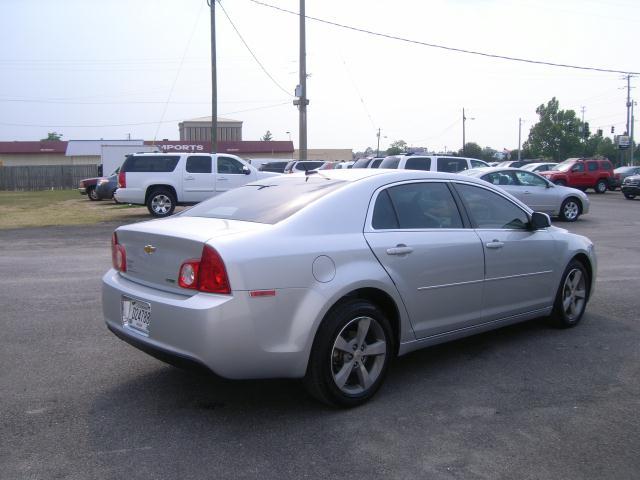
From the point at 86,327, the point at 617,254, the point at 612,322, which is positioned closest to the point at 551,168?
the point at 617,254

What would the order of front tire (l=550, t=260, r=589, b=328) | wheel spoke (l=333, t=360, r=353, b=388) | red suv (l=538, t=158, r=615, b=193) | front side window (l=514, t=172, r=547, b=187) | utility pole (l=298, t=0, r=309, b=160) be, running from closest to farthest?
wheel spoke (l=333, t=360, r=353, b=388) < front tire (l=550, t=260, r=589, b=328) < front side window (l=514, t=172, r=547, b=187) < utility pole (l=298, t=0, r=309, b=160) < red suv (l=538, t=158, r=615, b=193)

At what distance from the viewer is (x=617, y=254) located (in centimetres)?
1144

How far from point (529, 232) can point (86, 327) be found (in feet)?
13.8

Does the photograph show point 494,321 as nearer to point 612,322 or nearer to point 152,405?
point 612,322

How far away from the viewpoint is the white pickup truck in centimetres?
1862

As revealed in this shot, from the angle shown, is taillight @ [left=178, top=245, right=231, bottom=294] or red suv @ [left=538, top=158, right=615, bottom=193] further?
red suv @ [left=538, top=158, right=615, bottom=193]

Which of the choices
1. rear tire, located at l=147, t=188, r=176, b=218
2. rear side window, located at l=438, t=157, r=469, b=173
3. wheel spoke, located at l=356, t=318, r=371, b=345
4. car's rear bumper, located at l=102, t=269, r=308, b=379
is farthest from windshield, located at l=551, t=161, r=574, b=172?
car's rear bumper, located at l=102, t=269, r=308, b=379

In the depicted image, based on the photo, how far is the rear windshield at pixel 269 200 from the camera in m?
4.50

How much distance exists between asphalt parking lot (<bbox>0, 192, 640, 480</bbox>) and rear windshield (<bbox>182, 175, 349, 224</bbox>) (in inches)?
49.2

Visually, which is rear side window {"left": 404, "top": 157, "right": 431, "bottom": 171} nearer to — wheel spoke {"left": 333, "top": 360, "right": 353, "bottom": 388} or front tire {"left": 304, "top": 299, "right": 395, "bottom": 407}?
front tire {"left": 304, "top": 299, "right": 395, "bottom": 407}

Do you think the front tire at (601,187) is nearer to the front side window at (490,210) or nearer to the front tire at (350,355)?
the front side window at (490,210)

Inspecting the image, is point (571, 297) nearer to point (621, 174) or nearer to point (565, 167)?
point (565, 167)

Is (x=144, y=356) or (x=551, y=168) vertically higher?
(x=551, y=168)

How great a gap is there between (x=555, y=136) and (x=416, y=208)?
105m
